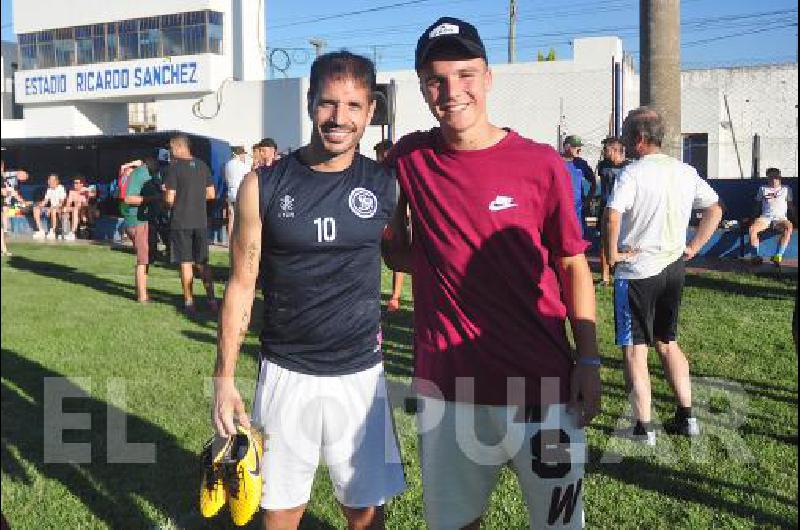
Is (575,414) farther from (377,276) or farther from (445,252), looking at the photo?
(377,276)

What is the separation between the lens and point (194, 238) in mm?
9180

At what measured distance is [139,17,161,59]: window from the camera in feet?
78.2

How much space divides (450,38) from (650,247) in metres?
2.15

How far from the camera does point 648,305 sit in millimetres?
4395

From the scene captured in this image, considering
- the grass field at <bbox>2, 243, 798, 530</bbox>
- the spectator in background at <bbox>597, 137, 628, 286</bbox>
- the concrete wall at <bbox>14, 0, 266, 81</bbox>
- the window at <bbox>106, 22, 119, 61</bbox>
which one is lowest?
the grass field at <bbox>2, 243, 798, 530</bbox>

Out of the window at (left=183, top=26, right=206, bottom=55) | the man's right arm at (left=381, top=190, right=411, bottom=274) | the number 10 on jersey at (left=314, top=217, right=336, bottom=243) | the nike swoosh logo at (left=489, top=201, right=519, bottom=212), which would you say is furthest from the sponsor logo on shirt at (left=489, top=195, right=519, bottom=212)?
the window at (left=183, top=26, right=206, bottom=55)

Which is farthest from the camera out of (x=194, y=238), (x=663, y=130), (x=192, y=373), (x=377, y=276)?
(x=194, y=238)

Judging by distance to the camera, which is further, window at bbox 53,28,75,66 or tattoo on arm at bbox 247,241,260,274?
window at bbox 53,28,75,66

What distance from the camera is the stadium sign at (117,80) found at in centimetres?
2620

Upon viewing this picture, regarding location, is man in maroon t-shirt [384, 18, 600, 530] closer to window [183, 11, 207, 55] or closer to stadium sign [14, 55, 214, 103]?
window [183, 11, 207, 55]

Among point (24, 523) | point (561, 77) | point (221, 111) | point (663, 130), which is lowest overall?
point (24, 523)

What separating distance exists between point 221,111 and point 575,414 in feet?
81.1

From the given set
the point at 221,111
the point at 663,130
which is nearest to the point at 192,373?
the point at 663,130

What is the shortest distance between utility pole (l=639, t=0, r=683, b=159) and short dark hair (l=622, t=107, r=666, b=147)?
5cm
